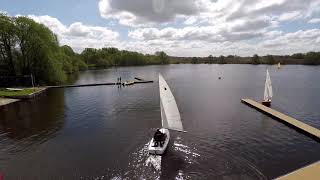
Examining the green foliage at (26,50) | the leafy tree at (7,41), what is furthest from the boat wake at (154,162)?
the leafy tree at (7,41)

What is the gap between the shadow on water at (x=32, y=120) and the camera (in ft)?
103

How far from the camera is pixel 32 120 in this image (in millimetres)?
39000

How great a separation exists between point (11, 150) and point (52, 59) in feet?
189

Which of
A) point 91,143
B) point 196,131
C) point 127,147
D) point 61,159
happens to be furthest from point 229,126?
point 61,159

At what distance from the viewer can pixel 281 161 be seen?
73.2 ft

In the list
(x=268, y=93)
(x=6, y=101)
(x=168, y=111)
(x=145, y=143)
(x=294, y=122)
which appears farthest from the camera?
(x=6, y=101)

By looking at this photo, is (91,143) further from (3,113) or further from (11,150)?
(3,113)

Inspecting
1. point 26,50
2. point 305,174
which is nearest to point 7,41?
point 26,50

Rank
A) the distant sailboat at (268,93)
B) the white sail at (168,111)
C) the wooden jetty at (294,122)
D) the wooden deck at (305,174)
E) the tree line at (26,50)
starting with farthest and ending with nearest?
1. the tree line at (26,50)
2. the distant sailboat at (268,93)
3. the wooden jetty at (294,122)
4. the white sail at (168,111)
5. the wooden deck at (305,174)

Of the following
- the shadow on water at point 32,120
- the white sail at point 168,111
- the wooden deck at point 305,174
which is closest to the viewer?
the wooden deck at point 305,174

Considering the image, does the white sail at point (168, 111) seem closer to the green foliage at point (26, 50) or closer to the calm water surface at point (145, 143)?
the calm water surface at point (145, 143)

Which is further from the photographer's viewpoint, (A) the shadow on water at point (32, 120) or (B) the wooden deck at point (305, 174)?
(A) the shadow on water at point (32, 120)

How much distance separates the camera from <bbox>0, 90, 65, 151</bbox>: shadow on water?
103 feet

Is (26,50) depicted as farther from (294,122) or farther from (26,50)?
(294,122)
